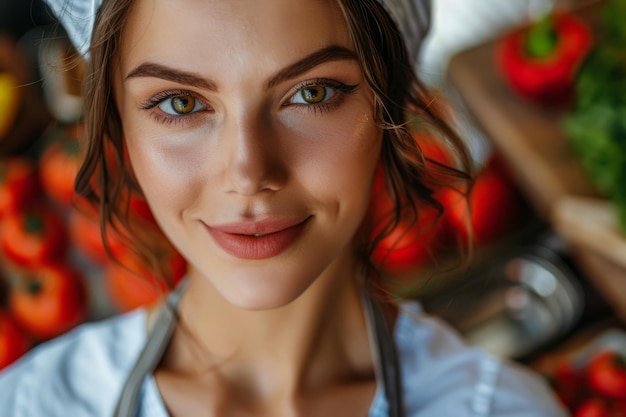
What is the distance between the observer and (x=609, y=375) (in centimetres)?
106

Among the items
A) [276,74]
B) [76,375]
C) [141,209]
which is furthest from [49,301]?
[276,74]

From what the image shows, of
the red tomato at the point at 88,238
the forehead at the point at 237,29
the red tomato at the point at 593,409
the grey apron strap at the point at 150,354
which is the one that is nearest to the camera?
the forehead at the point at 237,29

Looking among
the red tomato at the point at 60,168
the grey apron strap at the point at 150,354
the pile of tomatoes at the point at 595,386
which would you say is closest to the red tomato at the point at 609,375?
the pile of tomatoes at the point at 595,386

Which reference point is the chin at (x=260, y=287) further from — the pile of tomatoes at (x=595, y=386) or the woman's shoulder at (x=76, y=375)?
the pile of tomatoes at (x=595, y=386)

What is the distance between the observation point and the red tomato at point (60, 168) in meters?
1.23

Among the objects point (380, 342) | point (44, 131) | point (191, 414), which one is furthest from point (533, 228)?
point (44, 131)

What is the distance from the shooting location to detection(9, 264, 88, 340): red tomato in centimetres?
118

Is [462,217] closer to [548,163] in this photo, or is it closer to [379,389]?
[548,163]

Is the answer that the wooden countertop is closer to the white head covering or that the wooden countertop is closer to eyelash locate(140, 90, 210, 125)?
the white head covering

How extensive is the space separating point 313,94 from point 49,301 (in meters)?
0.74

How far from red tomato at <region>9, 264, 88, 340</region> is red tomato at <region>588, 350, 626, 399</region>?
0.76 m

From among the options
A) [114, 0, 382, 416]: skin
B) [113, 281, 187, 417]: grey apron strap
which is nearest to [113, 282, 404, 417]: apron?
[113, 281, 187, 417]: grey apron strap

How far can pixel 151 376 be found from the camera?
0.75 m

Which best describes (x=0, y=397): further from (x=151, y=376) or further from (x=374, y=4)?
(x=374, y=4)
